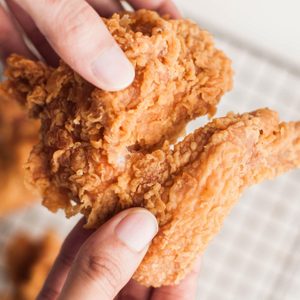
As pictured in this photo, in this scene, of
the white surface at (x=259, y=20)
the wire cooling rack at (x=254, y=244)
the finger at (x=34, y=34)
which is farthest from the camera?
the wire cooling rack at (x=254, y=244)

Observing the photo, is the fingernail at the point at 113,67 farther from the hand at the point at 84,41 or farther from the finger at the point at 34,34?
the finger at the point at 34,34

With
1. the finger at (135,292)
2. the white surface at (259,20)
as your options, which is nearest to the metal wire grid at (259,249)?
the white surface at (259,20)

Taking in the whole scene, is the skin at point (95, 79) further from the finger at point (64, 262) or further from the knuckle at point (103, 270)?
the finger at point (64, 262)

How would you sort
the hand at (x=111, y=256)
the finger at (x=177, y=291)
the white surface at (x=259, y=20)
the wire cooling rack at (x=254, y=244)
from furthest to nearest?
the wire cooling rack at (x=254, y=244)
the white surface at (x=259, y=20)
the finger at (x=177, y=291)
the hand at (x=111, y=256)

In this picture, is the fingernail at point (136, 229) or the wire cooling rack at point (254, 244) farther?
the wire cooling rack at point (254, 244)

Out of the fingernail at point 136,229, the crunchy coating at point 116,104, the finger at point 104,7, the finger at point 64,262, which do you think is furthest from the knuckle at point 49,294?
the finger at point 104,7

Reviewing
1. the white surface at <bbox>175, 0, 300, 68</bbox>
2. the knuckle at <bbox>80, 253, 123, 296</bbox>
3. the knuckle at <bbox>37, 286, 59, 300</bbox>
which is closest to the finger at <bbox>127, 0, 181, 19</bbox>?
the white surface at <bbox>175, 0, 300, 68</bbox>

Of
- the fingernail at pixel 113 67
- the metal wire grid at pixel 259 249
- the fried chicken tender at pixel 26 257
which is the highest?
the fingernail at pixel 113 67

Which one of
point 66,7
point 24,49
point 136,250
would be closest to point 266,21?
point 24,49

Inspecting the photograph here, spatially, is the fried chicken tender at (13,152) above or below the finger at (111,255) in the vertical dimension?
below
